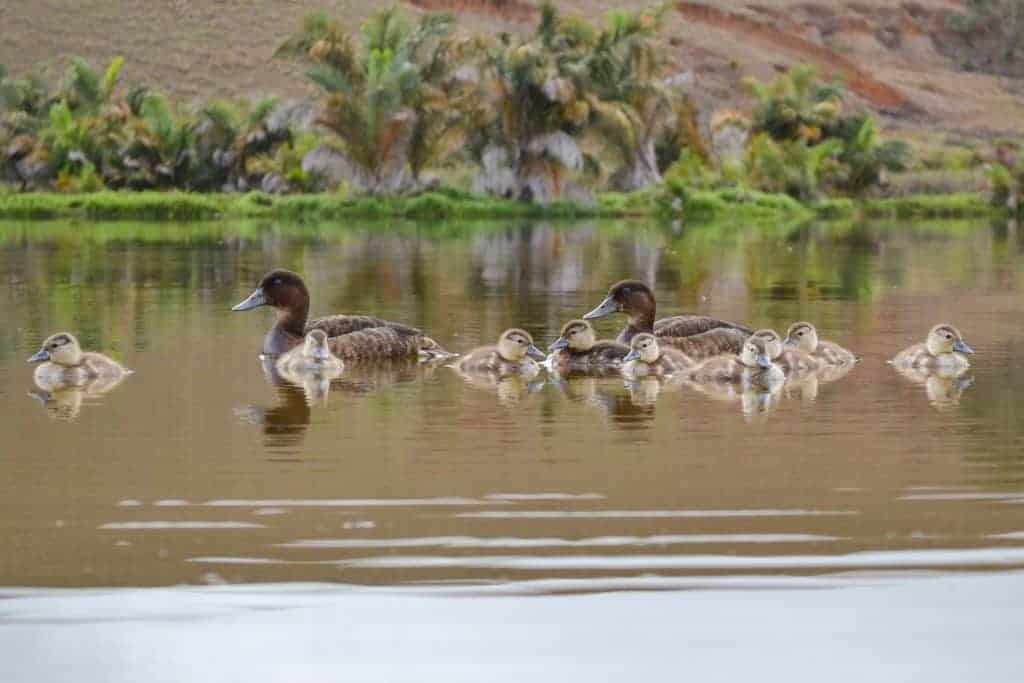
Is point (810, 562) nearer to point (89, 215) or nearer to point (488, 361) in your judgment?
point (488, 361)

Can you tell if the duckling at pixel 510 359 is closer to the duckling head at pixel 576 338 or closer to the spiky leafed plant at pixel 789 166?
the duckling head at pixel 576 338

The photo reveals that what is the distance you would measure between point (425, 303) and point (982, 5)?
314ft

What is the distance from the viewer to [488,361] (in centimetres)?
1511

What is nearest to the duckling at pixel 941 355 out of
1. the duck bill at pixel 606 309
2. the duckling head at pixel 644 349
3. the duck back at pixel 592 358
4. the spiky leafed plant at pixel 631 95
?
the duckling head at pixel 644 349

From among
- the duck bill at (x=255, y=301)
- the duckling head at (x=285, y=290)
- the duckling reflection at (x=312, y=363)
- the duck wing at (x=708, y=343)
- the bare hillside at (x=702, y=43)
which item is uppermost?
the bare hillside at (x=702, y=43)

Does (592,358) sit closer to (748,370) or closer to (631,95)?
(748,370)

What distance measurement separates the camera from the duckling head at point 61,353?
14.4 meters

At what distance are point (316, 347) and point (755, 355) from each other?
274 centimetres

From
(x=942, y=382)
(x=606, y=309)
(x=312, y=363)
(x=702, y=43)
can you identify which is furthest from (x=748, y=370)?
(x=702, y=43)

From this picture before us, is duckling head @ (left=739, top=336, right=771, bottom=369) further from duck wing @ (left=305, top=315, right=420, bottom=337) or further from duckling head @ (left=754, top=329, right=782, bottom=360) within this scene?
duck wing @ (left=305, top=315, right=420, bottom=337)

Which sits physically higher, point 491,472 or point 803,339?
point 803,339

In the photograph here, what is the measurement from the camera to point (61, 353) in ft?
47.4

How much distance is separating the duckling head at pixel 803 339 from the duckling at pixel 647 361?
3.18 ft

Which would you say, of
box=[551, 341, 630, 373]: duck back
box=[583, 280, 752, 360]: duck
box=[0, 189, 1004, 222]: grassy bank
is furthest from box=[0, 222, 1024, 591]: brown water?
box=[0, 189, 1004, 222]: grassy bank
